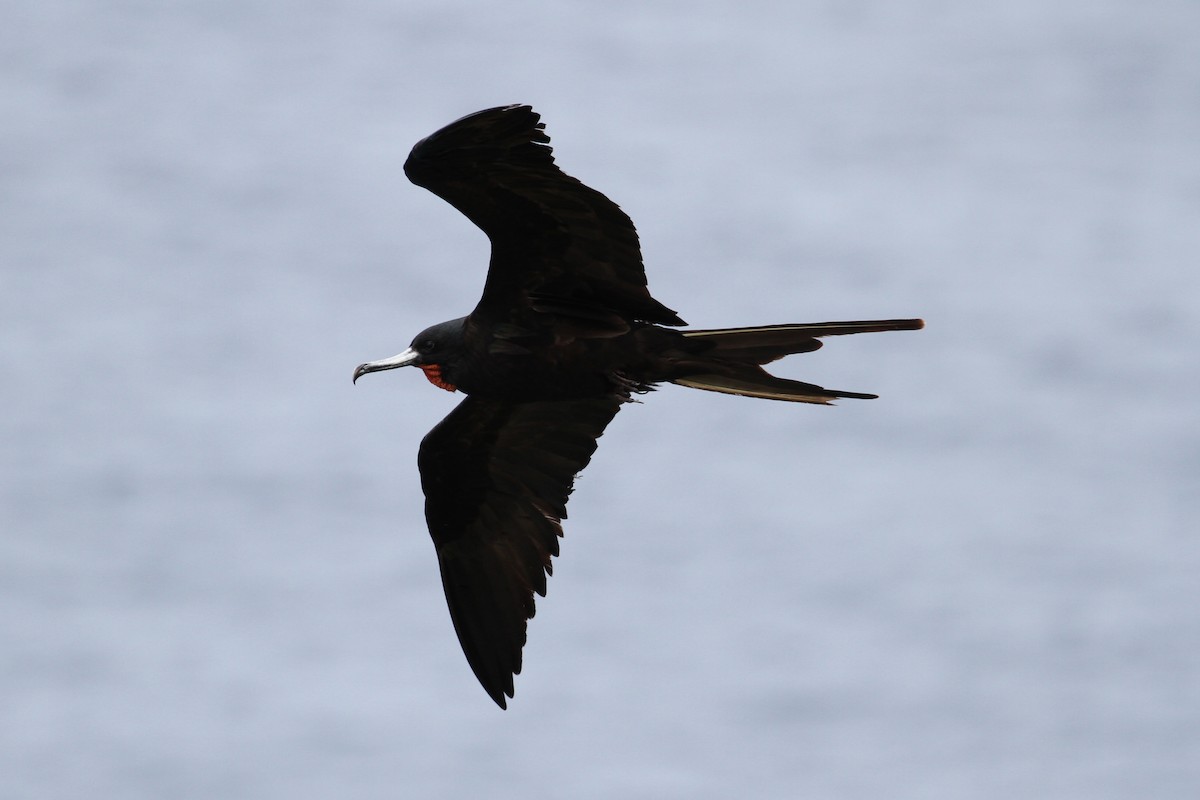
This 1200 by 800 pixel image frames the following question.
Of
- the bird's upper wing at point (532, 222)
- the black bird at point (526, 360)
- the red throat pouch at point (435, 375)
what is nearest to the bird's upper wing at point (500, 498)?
the black bird at point (526, 360)

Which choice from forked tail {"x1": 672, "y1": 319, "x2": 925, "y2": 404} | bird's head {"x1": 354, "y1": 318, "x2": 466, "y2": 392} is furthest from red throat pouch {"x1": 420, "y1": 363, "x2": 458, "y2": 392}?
forked tail {"x1": 672, "y1": 319, "x2": 925, "y2": 404}

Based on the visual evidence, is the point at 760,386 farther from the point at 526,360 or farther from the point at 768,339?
the point at 526,360

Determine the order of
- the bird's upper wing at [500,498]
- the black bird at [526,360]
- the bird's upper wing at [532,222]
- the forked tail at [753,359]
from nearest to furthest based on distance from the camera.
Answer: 1. the bird's upper wing at [532,222]
2. the black bird at [526,360]
3. the forked tail at [753,359]
4. the bird's upper wing at [500,498]

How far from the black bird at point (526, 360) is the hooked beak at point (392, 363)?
0.01 meters

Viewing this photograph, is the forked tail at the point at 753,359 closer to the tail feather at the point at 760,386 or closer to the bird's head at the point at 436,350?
the tail feather at the point at 760,386

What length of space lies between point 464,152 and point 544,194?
49 centimetres

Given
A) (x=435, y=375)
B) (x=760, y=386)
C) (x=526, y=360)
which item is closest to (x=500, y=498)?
(x=435, y=375)

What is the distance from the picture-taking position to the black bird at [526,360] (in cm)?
956

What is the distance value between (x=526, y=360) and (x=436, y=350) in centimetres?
51

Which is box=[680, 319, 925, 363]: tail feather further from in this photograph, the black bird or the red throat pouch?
the red throat pouch

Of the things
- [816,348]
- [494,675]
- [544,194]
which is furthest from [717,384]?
[494,675]

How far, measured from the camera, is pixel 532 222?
9.86 meters

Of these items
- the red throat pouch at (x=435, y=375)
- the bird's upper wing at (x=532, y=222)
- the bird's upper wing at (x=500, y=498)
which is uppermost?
the bird's upper wing at (x=532, y=222)

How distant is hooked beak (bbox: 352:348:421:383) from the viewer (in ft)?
34.1
